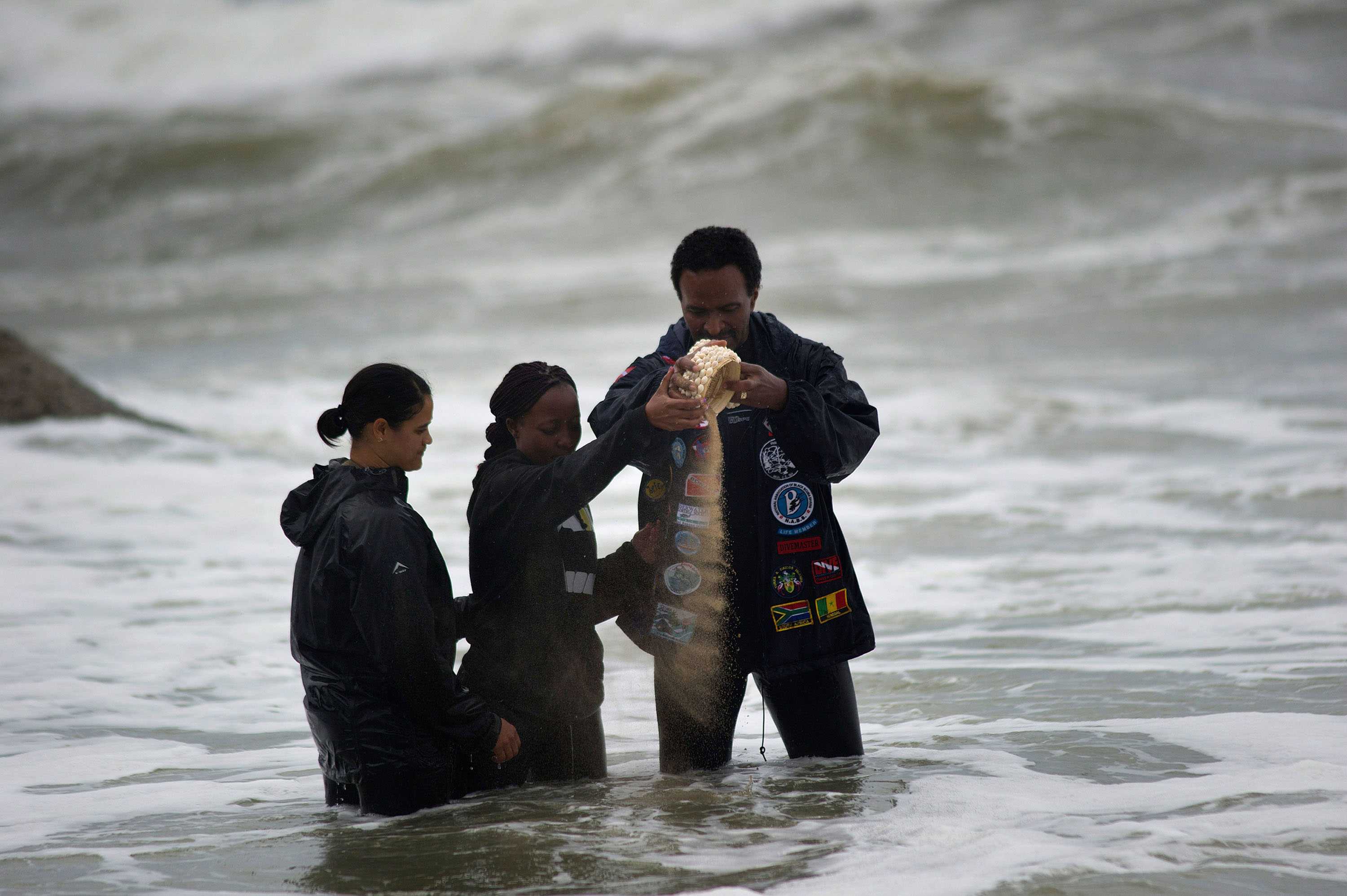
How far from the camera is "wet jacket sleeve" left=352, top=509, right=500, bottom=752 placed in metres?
3.37

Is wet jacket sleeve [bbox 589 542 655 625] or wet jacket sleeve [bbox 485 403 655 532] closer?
wet jacket sleeve [bbox 485 403 655 532]

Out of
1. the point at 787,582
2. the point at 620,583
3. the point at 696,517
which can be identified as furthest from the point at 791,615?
the point at 620,583

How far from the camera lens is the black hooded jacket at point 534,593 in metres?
3.64

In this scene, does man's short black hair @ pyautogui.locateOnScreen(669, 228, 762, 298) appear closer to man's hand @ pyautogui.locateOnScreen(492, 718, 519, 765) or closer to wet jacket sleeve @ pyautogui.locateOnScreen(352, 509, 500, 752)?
wet jacket sleeve @ pyautogui.locateOnScreen(352, 509, 500, 752)

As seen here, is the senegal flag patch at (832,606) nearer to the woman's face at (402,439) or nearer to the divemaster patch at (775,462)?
the divemaster patch at (775,462)

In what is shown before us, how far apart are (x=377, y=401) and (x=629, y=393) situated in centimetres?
67

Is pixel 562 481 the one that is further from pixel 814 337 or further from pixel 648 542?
pixel 814 337

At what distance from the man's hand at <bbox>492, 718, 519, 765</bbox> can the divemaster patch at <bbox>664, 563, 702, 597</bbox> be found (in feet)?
1.86

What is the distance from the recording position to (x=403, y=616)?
337cm

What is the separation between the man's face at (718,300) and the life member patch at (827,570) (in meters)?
0.65

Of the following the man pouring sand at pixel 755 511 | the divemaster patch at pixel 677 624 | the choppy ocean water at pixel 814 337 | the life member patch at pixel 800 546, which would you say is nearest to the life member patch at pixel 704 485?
the man pouring sand at pixel 755 511

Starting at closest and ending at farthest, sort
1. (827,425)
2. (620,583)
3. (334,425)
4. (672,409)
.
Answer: (672,409) → (827,425) → (334,425) → (620,583)

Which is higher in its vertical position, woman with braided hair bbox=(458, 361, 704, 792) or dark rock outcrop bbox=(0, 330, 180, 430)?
dark rock outcrop bbox=(0, 330, 180, 430)

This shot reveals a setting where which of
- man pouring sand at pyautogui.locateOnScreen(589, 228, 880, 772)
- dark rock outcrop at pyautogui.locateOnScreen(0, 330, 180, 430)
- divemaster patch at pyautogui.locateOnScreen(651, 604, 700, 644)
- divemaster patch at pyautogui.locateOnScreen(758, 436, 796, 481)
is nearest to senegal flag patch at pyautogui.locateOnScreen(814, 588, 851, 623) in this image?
man pouring sand at pyautogui.locateOnScreen(589, 228, 880, 772)
